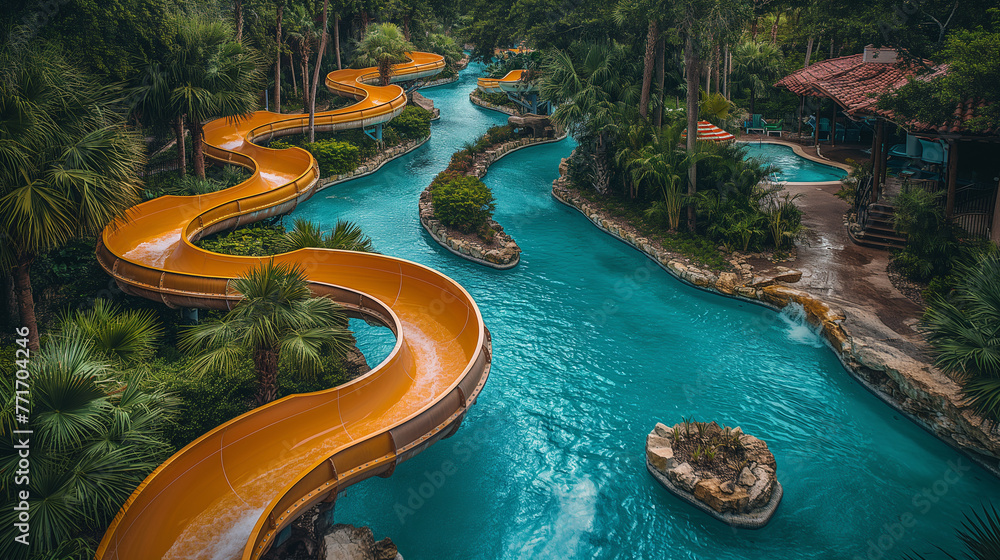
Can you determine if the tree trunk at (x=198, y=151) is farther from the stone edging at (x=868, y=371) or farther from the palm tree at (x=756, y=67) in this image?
the palm tree at (x=756, y=67)

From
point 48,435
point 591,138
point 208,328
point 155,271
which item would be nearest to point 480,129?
point 591,138

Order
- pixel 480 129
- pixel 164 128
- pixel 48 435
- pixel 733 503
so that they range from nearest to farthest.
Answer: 1. pixel 48 435
2. pixel 733 503
3. pixel 164 128
4. pixel 480 129

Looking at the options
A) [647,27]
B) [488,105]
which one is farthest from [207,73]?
[488,105]

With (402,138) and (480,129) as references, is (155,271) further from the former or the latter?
(480,129)

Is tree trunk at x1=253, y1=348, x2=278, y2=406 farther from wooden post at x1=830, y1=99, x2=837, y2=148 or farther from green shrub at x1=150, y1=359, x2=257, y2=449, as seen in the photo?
wooden post at x1=830, y1=99, x2=837, y2=148

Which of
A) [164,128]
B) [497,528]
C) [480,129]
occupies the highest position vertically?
[164,128]

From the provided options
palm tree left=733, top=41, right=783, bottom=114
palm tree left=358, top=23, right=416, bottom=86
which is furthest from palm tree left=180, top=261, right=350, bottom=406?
palm tree left=733, top=41, right=783, bottom=114

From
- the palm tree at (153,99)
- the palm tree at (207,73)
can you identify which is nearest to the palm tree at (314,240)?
the palm tree at (207,73)
